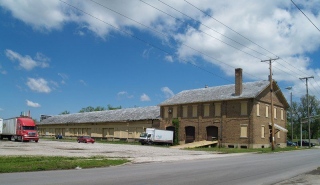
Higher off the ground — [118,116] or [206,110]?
[206,110]

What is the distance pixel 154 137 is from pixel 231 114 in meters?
11.3

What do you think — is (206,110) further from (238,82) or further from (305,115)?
(305,115)

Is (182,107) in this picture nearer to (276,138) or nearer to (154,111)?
(154,111)

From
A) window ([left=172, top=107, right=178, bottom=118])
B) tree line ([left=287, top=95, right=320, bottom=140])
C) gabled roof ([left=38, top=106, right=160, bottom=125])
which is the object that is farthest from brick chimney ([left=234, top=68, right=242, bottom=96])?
tree line ([left=287, top=95, right=320, bottom=140])

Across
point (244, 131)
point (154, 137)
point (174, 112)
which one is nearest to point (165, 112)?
point (174, 112)

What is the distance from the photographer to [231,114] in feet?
153

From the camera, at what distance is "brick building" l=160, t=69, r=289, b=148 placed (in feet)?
149

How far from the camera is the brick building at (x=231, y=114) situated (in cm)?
4534

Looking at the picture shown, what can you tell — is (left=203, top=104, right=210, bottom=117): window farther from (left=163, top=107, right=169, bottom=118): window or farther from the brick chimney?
(left=163, top=107, right=169, bottom=118): window

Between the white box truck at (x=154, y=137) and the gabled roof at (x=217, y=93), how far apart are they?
19.4 feet

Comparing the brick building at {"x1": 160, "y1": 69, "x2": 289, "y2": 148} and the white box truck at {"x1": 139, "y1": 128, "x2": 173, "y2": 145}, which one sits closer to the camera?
the brick building at {"x1": 160, "y1": 69, "x2": 289, "y2": 148}

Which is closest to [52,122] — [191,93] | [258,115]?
[191,93]

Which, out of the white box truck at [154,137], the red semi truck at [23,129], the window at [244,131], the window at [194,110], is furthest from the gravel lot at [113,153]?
the window at [194,110]

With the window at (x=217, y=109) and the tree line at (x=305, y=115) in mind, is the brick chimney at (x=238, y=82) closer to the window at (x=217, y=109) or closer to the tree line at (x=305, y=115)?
the window at (x=217, y=109)
